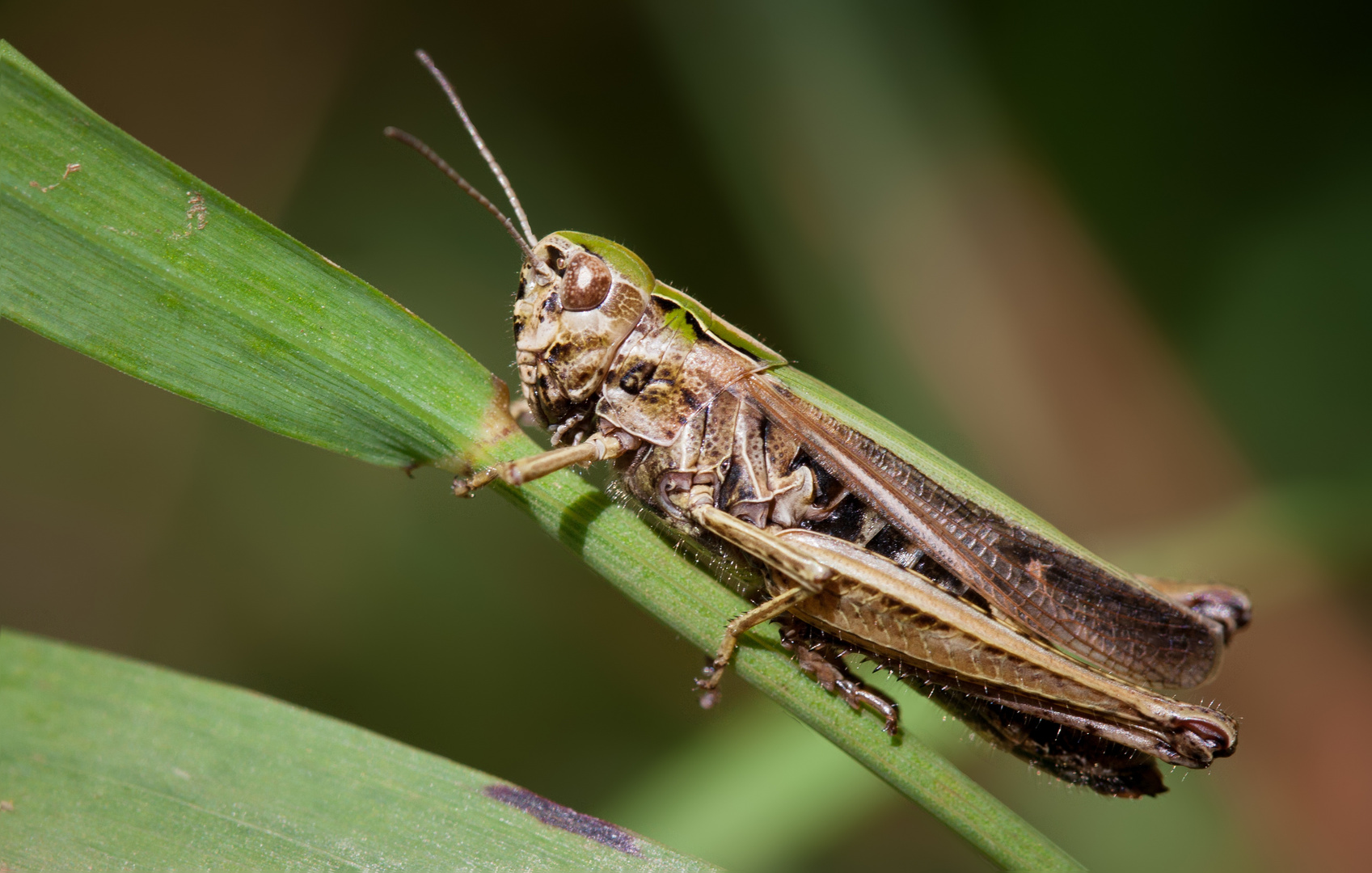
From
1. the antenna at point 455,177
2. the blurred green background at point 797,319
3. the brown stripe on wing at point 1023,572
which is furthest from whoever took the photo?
the blurred green background at point 797,319

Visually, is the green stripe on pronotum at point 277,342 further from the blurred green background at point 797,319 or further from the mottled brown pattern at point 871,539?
the blurred green background at point 797,319

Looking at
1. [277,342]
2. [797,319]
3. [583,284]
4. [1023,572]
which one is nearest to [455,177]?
[583,284]

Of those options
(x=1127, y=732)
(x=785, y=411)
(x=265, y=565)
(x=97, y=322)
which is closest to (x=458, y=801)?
(x=97, y=322)

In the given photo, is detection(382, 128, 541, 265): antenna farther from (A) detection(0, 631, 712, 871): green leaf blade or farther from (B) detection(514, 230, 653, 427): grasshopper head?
(A) detection(0, 631, 712, 871): green leaf blade

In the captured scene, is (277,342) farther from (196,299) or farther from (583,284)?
(583,284)

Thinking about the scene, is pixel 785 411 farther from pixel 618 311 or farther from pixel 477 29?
pixel 477 29

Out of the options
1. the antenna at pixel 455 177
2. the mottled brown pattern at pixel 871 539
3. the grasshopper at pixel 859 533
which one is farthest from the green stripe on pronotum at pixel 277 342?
the antenna at pixel 455 177
